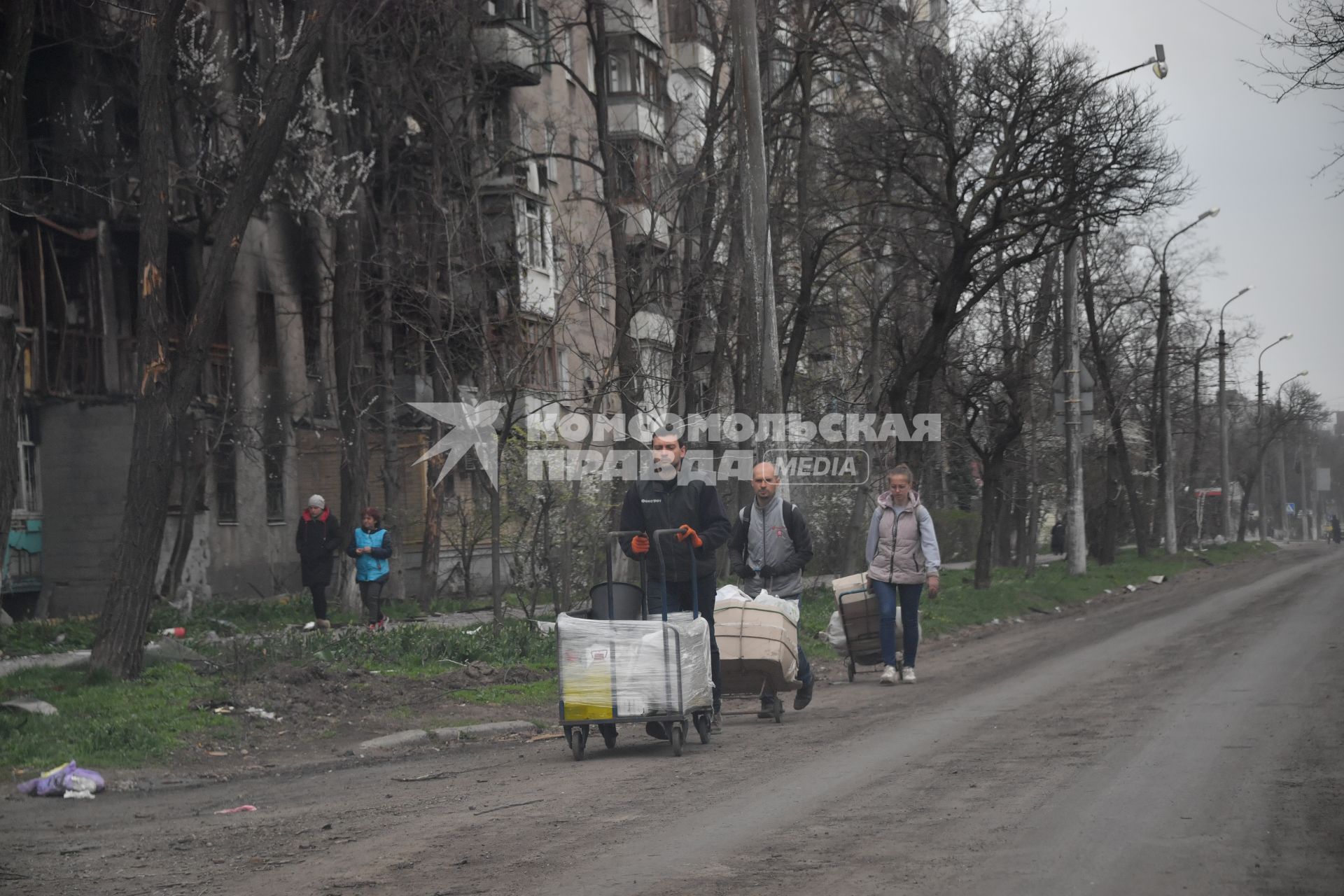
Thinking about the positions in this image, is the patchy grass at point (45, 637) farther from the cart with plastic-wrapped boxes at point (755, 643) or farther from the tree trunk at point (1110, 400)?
the tree trunk at point (1110, 400)

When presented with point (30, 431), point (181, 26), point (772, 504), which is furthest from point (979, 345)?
point (772, 504)

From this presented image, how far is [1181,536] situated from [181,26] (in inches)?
1890

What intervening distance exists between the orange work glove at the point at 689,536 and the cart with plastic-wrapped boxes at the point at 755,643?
146 centimetres

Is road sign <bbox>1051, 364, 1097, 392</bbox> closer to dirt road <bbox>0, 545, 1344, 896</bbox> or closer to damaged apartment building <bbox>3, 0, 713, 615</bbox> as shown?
damaged apartment building <bbox>3, 0, 713, 615</bbox>

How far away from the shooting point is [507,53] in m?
34.0

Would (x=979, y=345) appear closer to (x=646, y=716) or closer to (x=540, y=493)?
(x=540, y=493)

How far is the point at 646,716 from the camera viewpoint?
31.8ft

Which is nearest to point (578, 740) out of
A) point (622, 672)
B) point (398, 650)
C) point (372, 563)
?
point (622, 672)

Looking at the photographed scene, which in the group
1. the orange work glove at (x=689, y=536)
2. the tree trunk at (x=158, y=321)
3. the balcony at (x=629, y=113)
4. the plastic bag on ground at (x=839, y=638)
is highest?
the balcony at (x=629, y=113)

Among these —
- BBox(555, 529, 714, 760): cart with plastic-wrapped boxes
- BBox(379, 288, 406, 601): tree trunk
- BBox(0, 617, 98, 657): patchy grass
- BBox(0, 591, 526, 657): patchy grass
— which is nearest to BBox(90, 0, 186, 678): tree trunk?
BBox(0, 591, 526, 657): patchy grass

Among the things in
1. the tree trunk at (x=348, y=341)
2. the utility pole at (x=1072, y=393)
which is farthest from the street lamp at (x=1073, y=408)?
the tree trunk at (x=348, y=341)

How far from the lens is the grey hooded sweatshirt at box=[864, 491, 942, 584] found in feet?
46.0

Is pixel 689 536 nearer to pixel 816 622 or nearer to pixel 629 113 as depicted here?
pixel 816 622

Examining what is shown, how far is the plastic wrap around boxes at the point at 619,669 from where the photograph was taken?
968 cm
